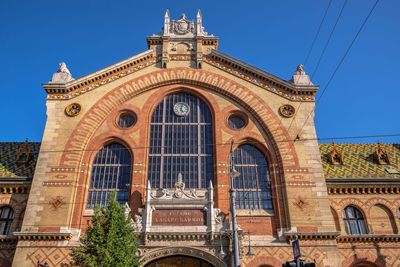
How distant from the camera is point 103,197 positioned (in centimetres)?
2567

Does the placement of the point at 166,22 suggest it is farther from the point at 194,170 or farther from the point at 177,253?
the point at 177,253

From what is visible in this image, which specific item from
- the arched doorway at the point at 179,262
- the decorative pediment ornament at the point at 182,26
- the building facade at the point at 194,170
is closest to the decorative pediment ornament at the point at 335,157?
the building facade at the point at 194,170

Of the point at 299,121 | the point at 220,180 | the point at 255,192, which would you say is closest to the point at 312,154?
the point at 299,121

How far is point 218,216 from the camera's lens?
23922 millimetres

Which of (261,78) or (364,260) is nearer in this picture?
(364,260)

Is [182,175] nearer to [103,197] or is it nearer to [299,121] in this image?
[103,197]

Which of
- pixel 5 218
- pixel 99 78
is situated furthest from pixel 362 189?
pixel 5 218

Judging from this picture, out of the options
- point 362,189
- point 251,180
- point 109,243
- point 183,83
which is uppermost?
point 183,83

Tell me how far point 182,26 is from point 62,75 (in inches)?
419

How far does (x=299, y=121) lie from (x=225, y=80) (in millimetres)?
6401

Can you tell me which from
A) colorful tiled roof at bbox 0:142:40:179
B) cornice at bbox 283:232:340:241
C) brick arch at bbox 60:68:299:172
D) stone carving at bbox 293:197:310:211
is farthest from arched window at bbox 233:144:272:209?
colorful tiled roof at bbox 0:142:40:179

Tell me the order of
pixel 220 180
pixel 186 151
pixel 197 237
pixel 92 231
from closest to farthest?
1. pixel 92 231
2. pixel 197 237
3. pixel 220 180
4. pixel 186 151

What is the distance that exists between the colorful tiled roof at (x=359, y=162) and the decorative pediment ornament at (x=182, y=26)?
15.1 meters

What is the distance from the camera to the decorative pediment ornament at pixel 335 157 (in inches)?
1168
